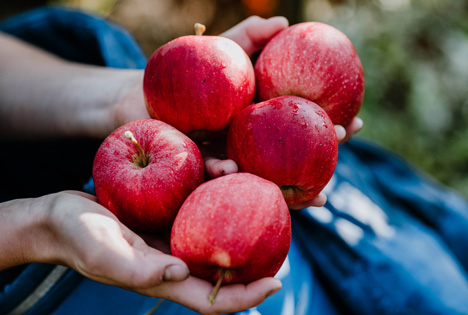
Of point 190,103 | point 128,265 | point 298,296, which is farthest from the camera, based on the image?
point 298,296

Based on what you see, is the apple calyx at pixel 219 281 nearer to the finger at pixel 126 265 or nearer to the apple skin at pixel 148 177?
the finger at pixel 126 265

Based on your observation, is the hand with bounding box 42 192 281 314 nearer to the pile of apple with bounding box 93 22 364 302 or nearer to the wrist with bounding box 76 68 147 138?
the pile of apple with bounding box 93 22 364 302

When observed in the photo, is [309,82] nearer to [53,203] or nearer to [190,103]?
[190,103]

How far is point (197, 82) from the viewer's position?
82 cm

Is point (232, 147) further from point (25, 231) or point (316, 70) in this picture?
point (25, 231)

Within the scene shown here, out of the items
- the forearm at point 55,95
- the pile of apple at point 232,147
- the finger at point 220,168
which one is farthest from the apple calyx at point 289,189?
the forearm at point 55,95

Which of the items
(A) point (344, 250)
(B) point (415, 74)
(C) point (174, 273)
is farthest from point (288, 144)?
(B) point (415, 74)

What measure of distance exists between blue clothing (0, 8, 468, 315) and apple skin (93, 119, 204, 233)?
20cm

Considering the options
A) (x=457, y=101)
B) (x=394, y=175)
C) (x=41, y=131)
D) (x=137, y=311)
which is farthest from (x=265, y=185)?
(x=457, y=101)

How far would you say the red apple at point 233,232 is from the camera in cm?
64

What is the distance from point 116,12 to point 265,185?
254 cm

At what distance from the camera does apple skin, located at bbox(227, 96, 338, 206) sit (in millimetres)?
755

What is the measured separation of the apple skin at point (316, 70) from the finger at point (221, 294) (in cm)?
45

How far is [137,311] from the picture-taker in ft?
3.05
